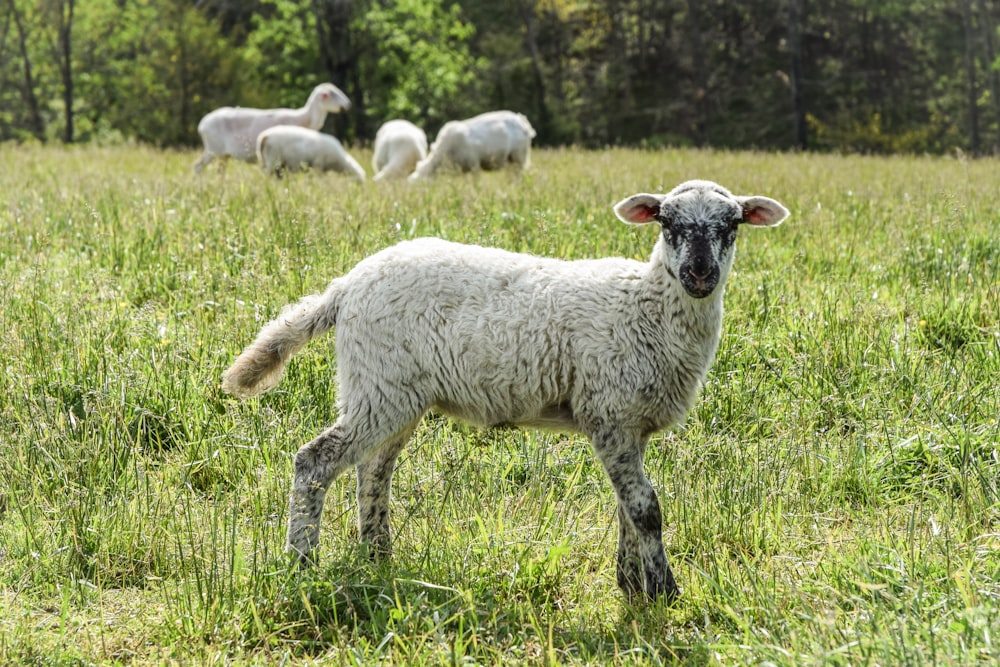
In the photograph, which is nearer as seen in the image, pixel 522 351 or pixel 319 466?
pixel 319 466

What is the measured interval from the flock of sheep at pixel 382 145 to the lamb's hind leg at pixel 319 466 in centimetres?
852

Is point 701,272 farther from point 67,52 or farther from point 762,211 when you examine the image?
point 67,52

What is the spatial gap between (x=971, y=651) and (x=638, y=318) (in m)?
1.90

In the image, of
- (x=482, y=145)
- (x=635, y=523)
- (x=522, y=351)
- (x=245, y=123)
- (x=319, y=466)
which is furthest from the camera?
(x=245, y=123)

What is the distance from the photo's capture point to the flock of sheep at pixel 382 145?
43.8 ft

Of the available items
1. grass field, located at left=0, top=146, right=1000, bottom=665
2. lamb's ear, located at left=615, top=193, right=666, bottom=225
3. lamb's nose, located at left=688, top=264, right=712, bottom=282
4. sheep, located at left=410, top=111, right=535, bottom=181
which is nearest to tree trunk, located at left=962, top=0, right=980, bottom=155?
sheep, located at left=410, top=111, right=535, bottom=181

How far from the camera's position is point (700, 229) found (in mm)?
4047

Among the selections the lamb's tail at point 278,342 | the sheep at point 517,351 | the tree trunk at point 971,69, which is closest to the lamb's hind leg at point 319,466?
the sheep at point 517,351

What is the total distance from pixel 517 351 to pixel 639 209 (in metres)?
0.86

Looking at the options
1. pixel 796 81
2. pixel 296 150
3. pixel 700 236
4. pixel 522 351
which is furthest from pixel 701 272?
pixel 796 81

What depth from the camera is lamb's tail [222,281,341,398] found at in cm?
426

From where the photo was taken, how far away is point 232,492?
4539mm

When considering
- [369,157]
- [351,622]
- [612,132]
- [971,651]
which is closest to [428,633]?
[351,622]

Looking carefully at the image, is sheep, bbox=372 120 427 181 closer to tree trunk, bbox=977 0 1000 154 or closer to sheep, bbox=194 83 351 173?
sheep, bbox=194 83 351 173
